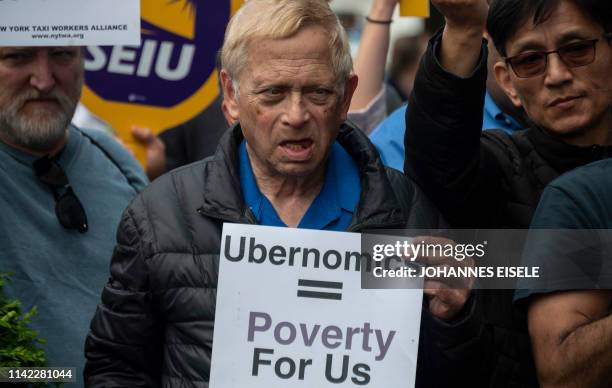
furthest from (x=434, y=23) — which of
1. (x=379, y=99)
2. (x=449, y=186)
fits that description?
(x=449, y=186)

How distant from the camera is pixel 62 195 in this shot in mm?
4172

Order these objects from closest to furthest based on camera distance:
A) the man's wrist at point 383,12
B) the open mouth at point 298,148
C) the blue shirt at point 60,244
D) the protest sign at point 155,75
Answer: the open mouth at point 298,148 < the blue shirt at point 60,244 < the man's wrist at point 383,12 < the protest sign at point 155,75

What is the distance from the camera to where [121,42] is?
377 centimetres

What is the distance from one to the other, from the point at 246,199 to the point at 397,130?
1089 millimetres

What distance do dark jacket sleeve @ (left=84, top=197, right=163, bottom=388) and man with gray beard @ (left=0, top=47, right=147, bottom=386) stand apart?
0.62m

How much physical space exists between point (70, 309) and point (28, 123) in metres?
0.71

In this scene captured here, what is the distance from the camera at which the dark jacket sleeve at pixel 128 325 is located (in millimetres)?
3219

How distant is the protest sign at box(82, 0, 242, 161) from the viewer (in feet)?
16.3

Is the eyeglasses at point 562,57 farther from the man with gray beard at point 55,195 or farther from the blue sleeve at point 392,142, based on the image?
the man with gray beard at point 55,195

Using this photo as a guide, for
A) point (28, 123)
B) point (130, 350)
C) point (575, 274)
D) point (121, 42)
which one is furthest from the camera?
point (28, 123)

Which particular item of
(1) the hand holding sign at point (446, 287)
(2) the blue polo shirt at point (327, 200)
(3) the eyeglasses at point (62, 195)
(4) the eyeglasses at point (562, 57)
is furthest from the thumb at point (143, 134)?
(1) the hand holding sign at point (446, 287)

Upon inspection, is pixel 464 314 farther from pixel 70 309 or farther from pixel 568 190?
pixel 70 309

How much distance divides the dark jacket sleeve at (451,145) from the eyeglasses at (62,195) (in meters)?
1.26

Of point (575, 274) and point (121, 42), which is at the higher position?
point (121, 42)
